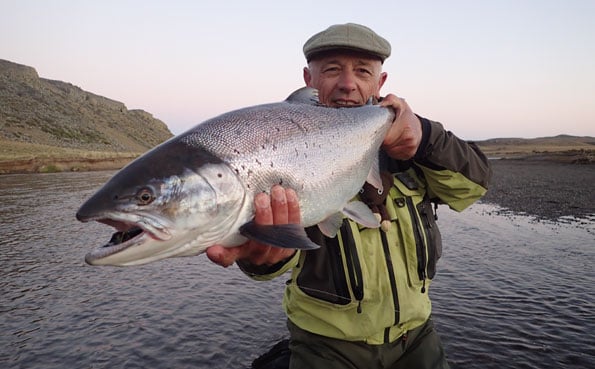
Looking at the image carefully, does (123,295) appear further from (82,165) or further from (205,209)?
(82,165)

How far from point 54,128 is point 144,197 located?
55601 millimetres

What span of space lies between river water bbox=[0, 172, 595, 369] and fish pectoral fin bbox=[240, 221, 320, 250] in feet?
13.6

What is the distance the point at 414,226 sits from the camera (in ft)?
10.6

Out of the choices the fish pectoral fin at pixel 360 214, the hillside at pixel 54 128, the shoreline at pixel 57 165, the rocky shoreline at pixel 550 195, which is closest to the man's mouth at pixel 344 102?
the fish pectoral fin at pixel 360 214

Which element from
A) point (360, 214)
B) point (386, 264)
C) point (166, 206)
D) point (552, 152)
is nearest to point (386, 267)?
point (386, 264)

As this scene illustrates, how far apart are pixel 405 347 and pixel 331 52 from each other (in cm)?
236

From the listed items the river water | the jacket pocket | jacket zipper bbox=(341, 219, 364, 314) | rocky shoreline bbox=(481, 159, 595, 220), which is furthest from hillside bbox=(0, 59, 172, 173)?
jacket zipper bbox=(341, 219, 364, 314)

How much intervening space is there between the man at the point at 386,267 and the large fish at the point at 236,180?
0.33m

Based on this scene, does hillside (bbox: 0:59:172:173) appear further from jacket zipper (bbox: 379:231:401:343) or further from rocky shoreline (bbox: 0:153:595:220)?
jacket zipper (bbox: 379:231:401:343)

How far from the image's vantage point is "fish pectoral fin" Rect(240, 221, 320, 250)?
216 cm

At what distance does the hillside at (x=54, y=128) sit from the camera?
1432 inches

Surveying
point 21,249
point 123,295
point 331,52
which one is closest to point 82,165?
point 21,249

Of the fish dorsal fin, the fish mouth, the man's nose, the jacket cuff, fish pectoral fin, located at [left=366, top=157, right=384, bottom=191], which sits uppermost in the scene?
the man's nose

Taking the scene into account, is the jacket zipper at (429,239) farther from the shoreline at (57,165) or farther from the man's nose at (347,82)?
the shoreline at (57,165)
